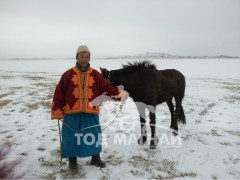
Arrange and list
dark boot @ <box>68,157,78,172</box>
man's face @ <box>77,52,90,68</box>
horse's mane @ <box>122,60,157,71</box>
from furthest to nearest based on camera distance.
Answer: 1. horse's mane @ <box>122,60,157,71</box>
2. dark boot @ <box>68,157,78,172</box>
3. man's face @ <box>77,52,90,68</box>

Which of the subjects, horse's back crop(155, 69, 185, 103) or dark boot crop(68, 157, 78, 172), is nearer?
dark boot crop(68, 157, 78, 172)

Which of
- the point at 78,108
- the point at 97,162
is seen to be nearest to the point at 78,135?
the point at 78,108

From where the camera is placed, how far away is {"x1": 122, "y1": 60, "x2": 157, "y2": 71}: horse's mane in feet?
16.5

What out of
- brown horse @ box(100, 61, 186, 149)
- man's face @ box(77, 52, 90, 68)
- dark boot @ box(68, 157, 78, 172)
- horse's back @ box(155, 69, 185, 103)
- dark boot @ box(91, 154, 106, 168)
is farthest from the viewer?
horse's back @ box(155, 69, 185, 103)

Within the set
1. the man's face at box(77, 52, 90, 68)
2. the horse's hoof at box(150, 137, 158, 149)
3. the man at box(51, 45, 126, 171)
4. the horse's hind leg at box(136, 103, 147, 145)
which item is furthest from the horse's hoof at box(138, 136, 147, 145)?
the man's face at box(77, 52, 90, 68)

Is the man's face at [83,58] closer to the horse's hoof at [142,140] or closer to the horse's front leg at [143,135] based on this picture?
the horse's front leg at [143,135]

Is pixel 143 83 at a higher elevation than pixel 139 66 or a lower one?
lower

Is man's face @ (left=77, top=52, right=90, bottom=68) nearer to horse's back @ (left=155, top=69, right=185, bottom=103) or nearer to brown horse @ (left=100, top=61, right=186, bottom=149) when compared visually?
brown horse @ (left=100, top=61, right=186, bottom=149)

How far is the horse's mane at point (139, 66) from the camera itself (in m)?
5.02

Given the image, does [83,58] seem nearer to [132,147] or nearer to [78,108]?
[78,108]

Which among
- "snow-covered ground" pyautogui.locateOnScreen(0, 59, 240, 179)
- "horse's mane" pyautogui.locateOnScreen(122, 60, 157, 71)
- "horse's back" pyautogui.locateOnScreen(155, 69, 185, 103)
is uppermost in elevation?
"horse's mane" pyautogui.locateOnScreen(122, 60, 157, 71)

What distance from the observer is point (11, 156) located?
4.48 meters

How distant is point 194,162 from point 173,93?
2.01 meters

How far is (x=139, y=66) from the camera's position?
16.8 feet
